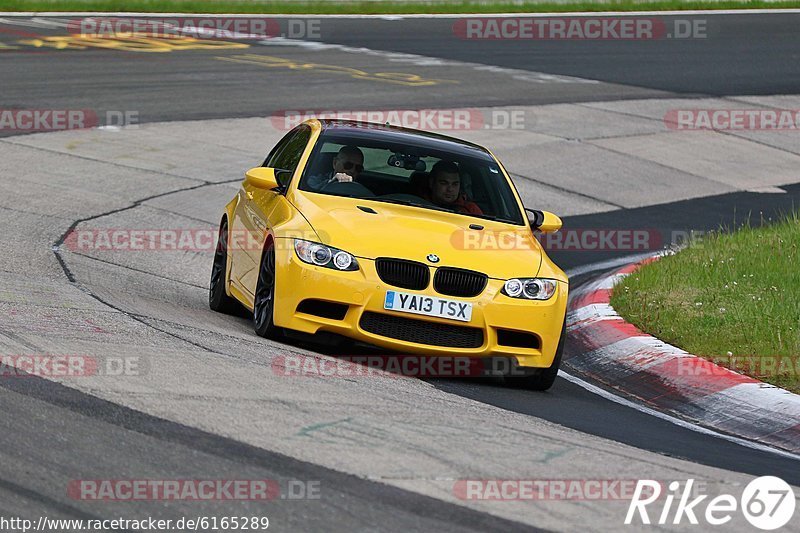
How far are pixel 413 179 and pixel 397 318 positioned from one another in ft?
5.71

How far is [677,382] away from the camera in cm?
880

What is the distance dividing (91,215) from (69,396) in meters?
7.40

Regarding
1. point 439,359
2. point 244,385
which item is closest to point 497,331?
point 439,359

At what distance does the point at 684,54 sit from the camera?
2880 centimetres

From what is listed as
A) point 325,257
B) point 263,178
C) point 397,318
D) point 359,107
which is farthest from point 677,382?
point 359,107

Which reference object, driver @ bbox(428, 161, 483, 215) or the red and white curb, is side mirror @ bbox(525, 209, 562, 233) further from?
the red and white curb

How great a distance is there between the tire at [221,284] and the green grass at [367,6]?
64.2ft

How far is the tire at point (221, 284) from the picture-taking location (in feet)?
34.0

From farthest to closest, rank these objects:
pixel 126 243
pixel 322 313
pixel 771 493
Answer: pixel 126 243 → pixel 322 313 → pixel 771 493

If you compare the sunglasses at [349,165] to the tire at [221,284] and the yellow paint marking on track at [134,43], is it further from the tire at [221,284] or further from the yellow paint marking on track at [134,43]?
the yellow paint marking on track at [134,43]

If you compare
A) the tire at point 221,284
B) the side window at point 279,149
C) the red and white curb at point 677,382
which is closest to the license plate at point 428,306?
the red and white curb at point 677,382

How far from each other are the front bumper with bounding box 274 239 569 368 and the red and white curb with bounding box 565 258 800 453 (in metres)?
0.75

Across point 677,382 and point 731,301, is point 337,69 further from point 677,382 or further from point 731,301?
point 677,382

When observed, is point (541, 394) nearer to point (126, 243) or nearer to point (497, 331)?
point (497, 331)
